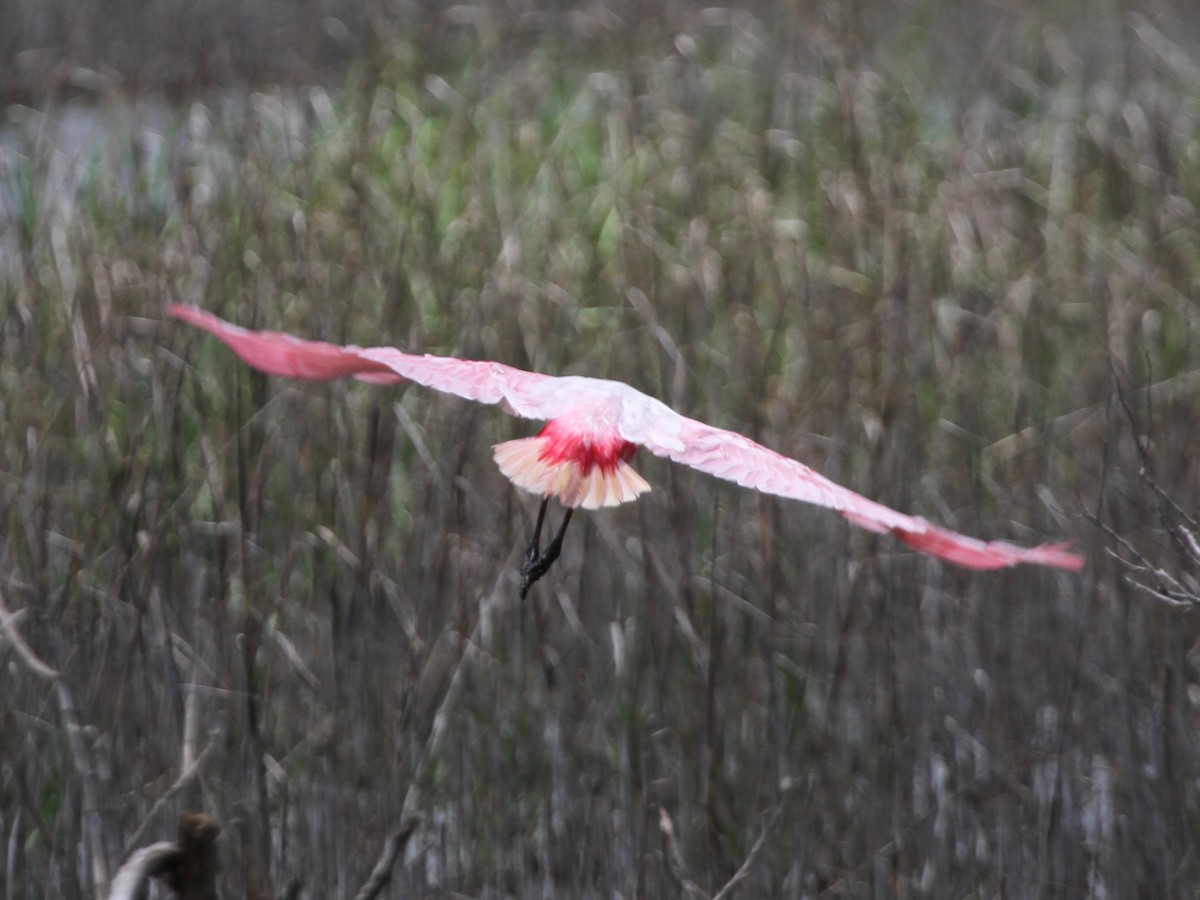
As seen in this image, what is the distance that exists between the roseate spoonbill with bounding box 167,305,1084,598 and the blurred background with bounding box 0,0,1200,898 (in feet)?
0.80

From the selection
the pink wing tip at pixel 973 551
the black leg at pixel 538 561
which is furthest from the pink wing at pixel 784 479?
the black leg at pixel 538 561

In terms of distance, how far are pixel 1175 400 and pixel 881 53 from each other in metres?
2.32

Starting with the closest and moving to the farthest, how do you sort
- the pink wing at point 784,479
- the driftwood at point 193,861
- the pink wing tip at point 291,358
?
the driftwood at point 193,861 < the pink wing at point 784,479 < the pink wing tip at point 291,358

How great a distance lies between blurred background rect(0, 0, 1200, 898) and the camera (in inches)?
79.6

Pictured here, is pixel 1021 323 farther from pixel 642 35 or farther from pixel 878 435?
pixel 642 35

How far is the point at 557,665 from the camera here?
7.38ft

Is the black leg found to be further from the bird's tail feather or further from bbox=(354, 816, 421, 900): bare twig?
bbox=(354, 816, 421, 900): bare twig

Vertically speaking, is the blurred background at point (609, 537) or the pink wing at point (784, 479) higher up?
the pink wing at point (784, 479)

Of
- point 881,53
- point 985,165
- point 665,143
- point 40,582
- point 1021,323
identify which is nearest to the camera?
point 40,582

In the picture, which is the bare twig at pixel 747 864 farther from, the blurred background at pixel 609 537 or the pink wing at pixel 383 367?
the pink wing at pixel 383 367

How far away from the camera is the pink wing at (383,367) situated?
1.31 meters

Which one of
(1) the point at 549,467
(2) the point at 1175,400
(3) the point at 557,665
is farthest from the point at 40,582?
(2) the point at 1175,400

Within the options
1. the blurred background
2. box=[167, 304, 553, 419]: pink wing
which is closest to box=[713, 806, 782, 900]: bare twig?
the blurred background

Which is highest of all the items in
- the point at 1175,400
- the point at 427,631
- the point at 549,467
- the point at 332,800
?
the point at 549,467
